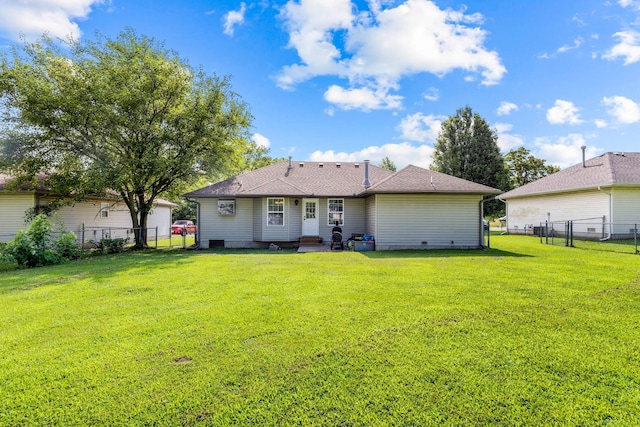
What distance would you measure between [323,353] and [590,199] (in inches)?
769

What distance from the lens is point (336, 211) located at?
14.6m

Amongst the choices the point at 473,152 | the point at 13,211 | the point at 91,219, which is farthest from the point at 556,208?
the point at 13,211

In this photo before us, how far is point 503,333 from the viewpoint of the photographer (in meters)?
3.81

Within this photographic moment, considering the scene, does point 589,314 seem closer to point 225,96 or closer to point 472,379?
point 472,379

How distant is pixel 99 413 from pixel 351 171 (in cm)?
1593

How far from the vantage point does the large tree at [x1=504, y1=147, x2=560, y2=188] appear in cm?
3800

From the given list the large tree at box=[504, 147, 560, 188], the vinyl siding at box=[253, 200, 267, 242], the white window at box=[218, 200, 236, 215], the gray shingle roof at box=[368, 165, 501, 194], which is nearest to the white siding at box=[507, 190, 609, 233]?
the gray shingle roof at box=[368, 165, 501, 194]

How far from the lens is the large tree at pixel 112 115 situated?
12164 mm

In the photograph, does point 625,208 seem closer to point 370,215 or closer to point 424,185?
point 424,185

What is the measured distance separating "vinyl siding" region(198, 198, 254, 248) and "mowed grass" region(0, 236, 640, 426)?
7937 mm

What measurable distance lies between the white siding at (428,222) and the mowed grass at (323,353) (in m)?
6.28

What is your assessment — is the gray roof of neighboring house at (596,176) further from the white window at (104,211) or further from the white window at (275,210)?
the white window at (104,211)

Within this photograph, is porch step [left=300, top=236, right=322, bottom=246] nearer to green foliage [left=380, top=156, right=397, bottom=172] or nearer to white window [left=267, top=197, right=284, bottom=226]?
white window [left=267, top=197, right=284, bottom=226]

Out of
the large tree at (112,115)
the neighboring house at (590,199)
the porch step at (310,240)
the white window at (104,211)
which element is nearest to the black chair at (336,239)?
the porch step at (310,240)
